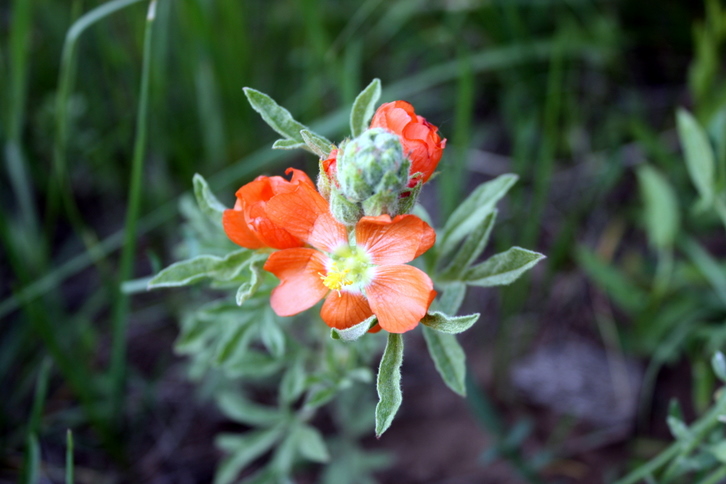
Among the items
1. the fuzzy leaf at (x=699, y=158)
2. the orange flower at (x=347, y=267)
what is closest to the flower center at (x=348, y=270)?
the orange flower at (x=347, y=267)

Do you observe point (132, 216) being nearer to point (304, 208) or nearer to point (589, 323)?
point (304, 208)

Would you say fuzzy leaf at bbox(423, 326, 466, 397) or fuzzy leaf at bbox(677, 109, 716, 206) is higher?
fuzzy leaf at bbox(677, 109, 716, 206)

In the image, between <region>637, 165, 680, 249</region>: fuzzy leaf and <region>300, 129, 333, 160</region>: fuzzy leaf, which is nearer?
<region>300, 129, 333, 160</region>: fuzzy leaf

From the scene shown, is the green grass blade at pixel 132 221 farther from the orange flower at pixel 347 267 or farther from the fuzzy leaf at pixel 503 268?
the fuzzy leaf at pixel 503 268

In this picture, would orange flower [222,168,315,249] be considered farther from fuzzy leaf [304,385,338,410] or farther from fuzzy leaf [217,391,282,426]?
fuzzy leaf [217,391,282,426]

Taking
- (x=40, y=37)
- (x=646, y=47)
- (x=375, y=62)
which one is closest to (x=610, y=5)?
(x=646, y=47)

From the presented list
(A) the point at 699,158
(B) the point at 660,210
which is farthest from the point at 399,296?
(B) the point at 660,210

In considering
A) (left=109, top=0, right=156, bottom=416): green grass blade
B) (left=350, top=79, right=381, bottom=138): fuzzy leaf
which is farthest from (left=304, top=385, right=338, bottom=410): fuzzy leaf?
(left=109, top=0, right=156, bottom=416): green grass blade
